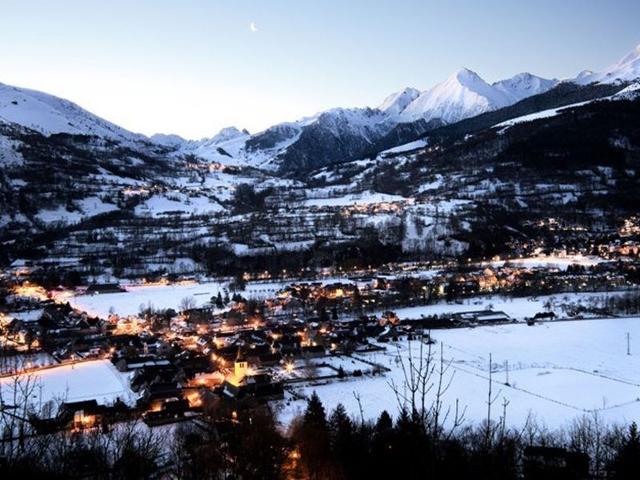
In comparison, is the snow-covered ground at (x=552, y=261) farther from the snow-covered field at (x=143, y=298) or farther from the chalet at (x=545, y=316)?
the snow-covered field at (x=143, y=298)

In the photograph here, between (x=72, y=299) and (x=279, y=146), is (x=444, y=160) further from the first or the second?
(x=279, y=146)

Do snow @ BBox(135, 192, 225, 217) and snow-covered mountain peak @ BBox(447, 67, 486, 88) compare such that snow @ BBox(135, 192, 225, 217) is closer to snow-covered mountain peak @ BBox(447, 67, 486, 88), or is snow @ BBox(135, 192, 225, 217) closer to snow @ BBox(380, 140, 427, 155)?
snow @ BBox(380, 140, 427, 155)

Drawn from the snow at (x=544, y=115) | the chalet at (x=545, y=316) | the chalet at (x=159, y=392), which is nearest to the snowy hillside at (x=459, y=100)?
the snow at (x=544, y=115)

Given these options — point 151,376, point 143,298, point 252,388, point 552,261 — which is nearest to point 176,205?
point 143,298

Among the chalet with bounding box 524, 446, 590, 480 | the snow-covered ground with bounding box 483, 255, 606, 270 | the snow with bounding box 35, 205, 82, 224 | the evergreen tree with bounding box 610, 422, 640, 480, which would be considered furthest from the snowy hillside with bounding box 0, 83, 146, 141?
the evergreen tree with bounding box 610, 422, 640, 480

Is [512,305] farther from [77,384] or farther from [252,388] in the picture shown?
[77,384]
